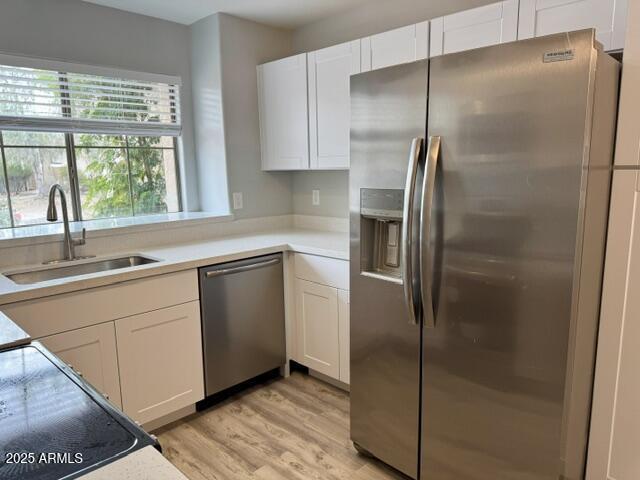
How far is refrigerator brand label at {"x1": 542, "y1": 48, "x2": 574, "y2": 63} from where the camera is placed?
4.06ft

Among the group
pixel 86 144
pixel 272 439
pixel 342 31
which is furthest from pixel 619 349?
pixel 86 144

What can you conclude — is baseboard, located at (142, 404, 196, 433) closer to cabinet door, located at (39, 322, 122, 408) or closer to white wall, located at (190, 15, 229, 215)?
cabinet door, located at (39, 322, 122, 408)

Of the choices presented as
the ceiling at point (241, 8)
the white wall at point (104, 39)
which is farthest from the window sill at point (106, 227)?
the ceiling at point (241, 8)

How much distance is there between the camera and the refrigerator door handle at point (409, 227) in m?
1.58

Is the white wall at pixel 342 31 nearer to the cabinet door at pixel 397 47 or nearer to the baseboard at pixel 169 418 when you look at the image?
the cabinet door at pixel 397 47

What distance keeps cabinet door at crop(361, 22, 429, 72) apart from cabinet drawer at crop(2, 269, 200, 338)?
5.00ft

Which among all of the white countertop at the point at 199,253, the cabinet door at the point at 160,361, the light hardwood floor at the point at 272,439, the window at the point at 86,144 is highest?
the window at the point at 86,144

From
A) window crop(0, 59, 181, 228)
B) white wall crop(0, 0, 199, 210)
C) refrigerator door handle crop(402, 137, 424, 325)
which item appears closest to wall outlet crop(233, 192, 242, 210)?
white wall crop(0, 0, 199, 210)

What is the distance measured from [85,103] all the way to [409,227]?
2199 mm

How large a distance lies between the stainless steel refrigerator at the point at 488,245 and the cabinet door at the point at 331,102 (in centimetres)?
82

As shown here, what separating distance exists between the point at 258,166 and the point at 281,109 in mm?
462

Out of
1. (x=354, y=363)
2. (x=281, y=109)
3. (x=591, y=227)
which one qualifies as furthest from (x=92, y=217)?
(x=591, y=227)

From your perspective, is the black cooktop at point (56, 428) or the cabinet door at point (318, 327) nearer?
the black cooktop at point (56, 428)

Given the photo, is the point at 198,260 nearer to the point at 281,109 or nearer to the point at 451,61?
the point at 281,109
